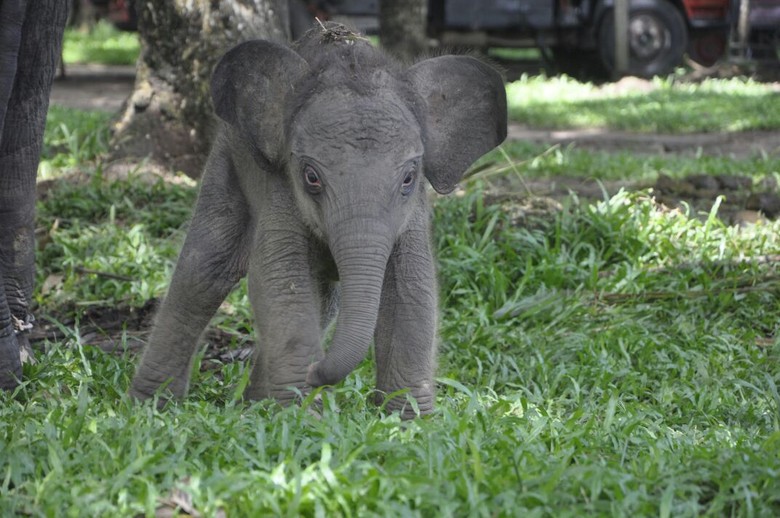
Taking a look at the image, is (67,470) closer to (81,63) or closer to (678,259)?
(678,259)

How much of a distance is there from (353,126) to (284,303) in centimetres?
75

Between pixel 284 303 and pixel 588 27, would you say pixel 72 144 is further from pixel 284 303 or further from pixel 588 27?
pixel 588 27

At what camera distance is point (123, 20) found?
19.9 metres

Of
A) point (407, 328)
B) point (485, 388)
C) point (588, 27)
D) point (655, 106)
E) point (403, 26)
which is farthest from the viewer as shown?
point (588, 27)

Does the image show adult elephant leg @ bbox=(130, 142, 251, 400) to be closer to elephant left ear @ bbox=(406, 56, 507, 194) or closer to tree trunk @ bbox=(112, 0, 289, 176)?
elephant left ear @ bbox=(406, 56, 507, 194)

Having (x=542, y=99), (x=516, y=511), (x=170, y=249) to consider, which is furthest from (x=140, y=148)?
(x=542, y=99)

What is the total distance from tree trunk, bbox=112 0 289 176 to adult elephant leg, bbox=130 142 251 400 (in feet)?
12.5

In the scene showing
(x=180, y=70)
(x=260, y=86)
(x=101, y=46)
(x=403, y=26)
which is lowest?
(x=101, y=46)

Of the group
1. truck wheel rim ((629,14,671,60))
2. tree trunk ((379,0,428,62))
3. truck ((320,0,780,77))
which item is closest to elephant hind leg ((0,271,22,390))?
tree trunk ((379,0,428,62))

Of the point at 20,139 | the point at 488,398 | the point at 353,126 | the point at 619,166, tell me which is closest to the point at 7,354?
the point at 20,139

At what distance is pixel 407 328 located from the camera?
4781mm

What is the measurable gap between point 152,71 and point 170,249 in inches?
89.3

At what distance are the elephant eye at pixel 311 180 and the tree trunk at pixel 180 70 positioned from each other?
14.9ft

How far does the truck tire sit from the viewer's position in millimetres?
18125
